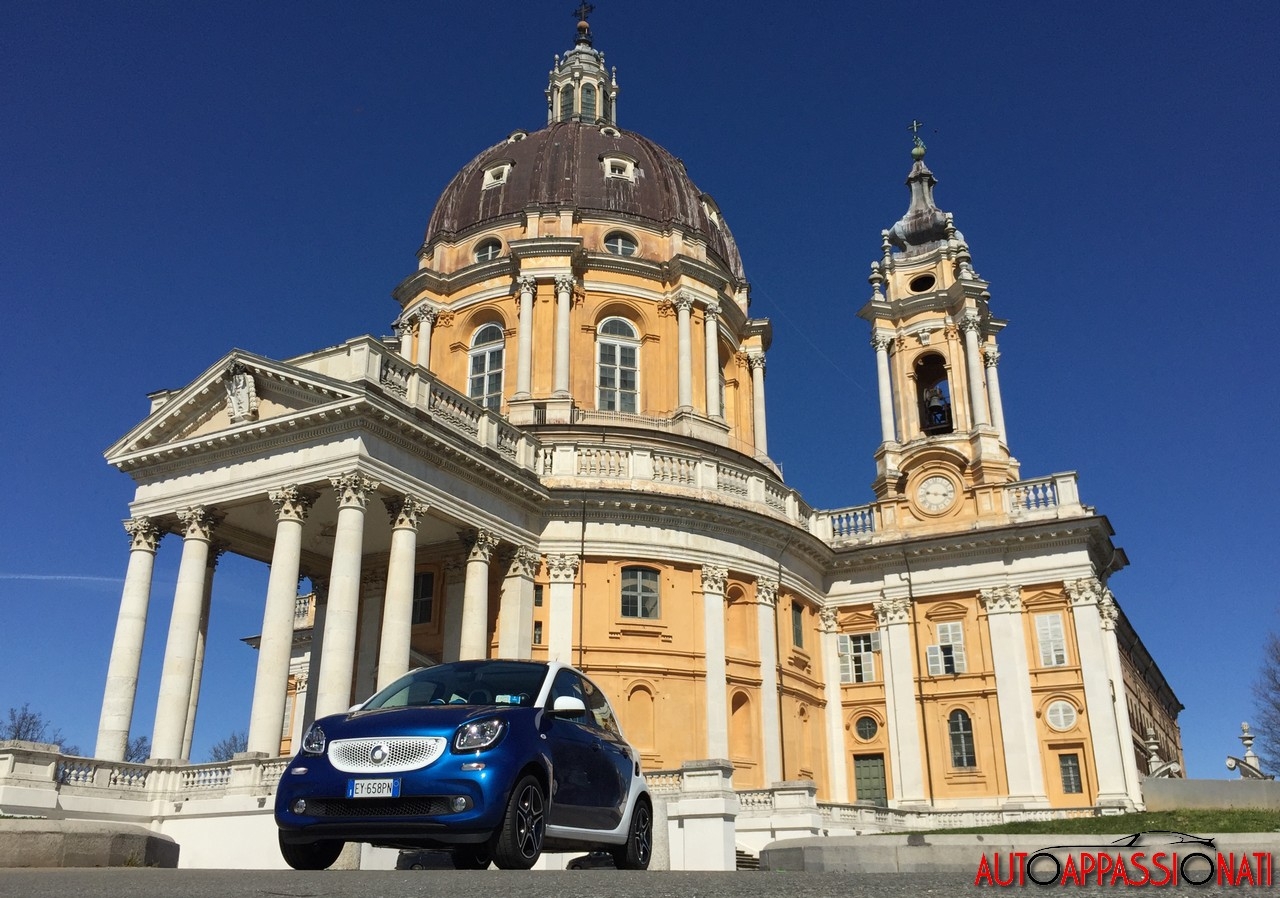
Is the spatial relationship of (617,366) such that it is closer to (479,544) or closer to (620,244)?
(620,244)

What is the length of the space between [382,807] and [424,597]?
22272mm

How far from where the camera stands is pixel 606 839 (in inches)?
349

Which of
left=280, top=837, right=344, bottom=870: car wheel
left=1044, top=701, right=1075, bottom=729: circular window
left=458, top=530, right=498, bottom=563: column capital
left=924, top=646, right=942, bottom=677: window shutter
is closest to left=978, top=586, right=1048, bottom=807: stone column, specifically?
left=1044, top=701, right=1075, bottom=729: circular window

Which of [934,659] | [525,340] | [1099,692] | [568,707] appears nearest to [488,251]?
[525,340]

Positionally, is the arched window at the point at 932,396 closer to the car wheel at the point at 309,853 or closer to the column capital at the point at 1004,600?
the column capital at the point at 1004,600

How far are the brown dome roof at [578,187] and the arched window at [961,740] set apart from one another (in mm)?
17915

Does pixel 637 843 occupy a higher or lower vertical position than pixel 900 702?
lower

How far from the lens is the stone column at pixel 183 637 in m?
22.2

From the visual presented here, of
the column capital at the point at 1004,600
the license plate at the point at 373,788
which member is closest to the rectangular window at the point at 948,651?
the column capital at the point at 1004,600

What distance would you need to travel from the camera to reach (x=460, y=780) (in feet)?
23.9

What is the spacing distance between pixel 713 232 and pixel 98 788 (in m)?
28.2

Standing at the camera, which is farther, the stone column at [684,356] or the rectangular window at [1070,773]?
the stone column at [684,356]

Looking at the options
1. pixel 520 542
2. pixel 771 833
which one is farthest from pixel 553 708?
pixel 520 542

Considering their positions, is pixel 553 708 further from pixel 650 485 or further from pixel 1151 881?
pixel 650 485
